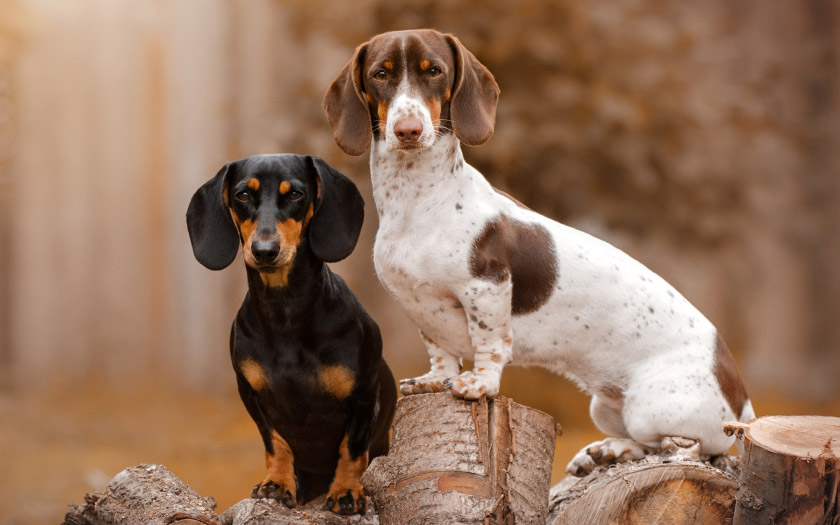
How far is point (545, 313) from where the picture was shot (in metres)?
3.47

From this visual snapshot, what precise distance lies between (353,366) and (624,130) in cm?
389

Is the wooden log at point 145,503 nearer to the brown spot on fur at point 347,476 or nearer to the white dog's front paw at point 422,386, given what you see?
the brown spot on fur at point 347,476

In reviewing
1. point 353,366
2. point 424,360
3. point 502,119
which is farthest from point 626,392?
point 424,360

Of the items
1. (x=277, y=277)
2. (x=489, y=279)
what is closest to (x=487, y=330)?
(x=489, y=279)

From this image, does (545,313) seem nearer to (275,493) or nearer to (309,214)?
(309,214)

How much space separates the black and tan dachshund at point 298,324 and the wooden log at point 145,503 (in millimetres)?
275

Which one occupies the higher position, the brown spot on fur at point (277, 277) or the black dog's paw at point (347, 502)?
the brown spot on fur at point (277, 277)

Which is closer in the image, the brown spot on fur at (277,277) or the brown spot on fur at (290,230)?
the brown spot on fur at (290,230)

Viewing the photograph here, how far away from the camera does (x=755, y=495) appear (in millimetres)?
2795

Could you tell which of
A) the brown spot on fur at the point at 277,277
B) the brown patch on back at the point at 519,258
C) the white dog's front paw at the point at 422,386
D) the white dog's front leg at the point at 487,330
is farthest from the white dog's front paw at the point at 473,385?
the brown spot on fur at the point at 277,277

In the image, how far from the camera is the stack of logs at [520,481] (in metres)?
2.79

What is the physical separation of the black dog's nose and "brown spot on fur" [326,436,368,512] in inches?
33.4

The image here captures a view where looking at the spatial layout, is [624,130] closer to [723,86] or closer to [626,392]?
[723,86]

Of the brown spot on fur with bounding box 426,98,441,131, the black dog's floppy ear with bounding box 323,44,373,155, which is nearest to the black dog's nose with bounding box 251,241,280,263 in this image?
the black dog's floppy ear with bounding box 323,44,373,155
